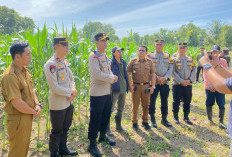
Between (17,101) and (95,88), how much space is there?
1.44 metres

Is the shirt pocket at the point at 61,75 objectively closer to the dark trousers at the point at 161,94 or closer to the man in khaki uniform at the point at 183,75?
the dark trousers at the point at 161,94

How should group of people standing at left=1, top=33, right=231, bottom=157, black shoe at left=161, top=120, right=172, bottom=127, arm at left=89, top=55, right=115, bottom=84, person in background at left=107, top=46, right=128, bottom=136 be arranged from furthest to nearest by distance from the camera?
1. black shoe at left=161, top=120, right=172, bottom=127
2. person in background at left=107, top=46, right=128, bottom=136
3. arm at left=89, top=55, right=115, bottom=84
4. group of people standing at left=1, top=33, right=231, bottom=157

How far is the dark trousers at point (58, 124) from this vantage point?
265 centimetres

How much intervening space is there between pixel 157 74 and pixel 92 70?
2.21 meters

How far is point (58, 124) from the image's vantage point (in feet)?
8.80

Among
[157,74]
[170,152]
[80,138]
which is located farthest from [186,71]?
[80,138]

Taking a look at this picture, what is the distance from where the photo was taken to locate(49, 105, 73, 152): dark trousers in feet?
8.68

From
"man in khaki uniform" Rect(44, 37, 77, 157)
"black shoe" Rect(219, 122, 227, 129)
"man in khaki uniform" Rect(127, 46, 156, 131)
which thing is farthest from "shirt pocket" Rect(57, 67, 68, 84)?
"black shoe" Rect(219, 122, 227, 129)

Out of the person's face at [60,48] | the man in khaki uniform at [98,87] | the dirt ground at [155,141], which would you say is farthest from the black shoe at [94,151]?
the person's face at [60,48]

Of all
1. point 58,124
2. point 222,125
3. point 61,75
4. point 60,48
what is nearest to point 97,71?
point 61,75

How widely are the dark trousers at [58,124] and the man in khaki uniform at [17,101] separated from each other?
47 cm

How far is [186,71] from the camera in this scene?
4.58 metres

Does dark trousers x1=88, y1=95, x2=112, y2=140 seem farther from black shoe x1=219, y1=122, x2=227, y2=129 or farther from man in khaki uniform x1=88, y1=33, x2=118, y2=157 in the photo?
black shoe x1=219, y1=122, x2=227, y2=129

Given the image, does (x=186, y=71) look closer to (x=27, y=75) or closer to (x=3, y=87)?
(x=27, y=75)
